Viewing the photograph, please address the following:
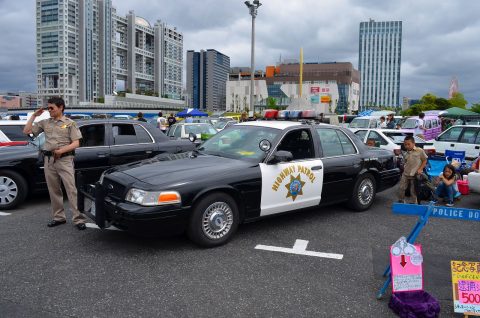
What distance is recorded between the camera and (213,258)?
4355mm

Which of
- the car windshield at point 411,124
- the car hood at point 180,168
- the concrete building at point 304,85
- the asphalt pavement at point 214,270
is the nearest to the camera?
the asphalt pavement at point 214,270

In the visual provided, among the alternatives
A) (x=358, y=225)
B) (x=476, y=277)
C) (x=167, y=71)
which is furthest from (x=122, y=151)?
(x=167, y=71)

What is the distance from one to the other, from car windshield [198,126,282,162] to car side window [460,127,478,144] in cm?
769

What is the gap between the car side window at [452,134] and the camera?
11.1 m

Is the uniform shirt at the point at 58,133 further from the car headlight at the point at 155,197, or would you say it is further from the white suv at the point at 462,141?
the white suv at the point at 462,141

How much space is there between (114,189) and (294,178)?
229 cm

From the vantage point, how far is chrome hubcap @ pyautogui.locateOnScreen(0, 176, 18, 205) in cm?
622

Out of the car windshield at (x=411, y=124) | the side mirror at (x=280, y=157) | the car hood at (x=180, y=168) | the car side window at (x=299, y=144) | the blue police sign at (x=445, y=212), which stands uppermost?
the car windshield at (x=411, y=124)

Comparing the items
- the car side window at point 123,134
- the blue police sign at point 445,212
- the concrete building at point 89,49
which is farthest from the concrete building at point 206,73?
the blue police sign at point 445,212

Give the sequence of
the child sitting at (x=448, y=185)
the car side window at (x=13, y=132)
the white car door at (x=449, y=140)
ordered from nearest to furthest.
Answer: the child sitting at (x=448, y=185) < the car side window at (x=13, y=132) < the white car door at (x=449, y=140)

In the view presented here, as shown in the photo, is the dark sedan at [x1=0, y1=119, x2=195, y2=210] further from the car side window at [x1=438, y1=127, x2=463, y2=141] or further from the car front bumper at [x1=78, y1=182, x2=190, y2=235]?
the car side window at [x1=438, y1=127, x2=463, y2=141]

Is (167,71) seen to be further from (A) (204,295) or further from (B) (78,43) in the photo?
(A) (204,295)

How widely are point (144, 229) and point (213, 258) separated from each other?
0.81 m

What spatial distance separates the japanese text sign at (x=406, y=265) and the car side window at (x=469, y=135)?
895 centimetres
